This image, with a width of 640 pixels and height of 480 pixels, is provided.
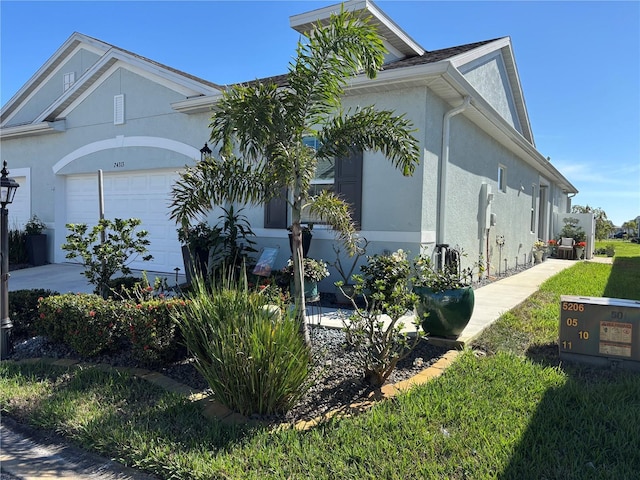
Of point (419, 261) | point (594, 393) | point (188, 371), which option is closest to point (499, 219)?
point (419, 261)

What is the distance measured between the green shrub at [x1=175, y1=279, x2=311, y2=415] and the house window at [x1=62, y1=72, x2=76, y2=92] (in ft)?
44.3

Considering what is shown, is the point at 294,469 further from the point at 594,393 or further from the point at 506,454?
the point at 594,393

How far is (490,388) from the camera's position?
385cm

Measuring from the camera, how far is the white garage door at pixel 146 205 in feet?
35.2

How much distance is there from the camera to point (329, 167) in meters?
8.48

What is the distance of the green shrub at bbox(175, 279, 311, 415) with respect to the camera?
329 cm

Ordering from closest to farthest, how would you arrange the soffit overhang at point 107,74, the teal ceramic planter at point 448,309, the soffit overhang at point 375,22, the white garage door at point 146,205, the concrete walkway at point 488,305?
the teal ceramic planter at point 448,309
the concrete walkway at point 488,305
the soffit overhang at point 375,22
the soffit overhang at point 107,74
the white garage door at point 146,205

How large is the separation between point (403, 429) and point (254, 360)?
1168mm

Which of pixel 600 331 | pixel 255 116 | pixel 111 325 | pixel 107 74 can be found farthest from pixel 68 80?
pixel 600 331

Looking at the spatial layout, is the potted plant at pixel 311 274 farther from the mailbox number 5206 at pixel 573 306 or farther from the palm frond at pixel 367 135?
the mailbox number 5206 at pixel 573 306

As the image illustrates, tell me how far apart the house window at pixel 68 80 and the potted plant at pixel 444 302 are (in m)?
13.6

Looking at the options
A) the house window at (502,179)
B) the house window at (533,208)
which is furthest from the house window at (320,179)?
the house window at (533,208)

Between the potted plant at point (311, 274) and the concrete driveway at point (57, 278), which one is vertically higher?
the potted plant at point (311, 274)

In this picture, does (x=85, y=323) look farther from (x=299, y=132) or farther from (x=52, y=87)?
(x=52, y=87)
